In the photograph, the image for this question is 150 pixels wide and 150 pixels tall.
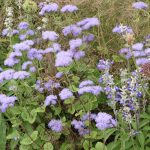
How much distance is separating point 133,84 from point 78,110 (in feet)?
1.76

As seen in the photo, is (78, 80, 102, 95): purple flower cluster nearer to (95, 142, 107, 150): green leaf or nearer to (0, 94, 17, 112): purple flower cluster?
(95, 142, 107, 150): green leaf

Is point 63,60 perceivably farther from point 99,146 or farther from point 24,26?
point 24,26

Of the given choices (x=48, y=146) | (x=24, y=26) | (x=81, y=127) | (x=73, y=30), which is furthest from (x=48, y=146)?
(x=24, y=26)

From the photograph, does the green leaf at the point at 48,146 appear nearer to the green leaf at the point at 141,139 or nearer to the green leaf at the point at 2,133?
the green leaf at the point at 2,133

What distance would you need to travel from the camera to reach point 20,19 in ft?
13.1

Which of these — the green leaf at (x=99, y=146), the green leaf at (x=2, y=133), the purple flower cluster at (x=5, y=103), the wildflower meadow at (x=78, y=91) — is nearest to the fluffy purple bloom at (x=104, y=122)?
the wildflower meadow at (x=78, y=91)

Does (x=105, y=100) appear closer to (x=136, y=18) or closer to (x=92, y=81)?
(x=92, y=81)

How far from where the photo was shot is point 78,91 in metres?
2.62

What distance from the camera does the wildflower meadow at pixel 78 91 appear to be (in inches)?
99.4

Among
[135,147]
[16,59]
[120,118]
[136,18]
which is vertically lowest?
[135,147]

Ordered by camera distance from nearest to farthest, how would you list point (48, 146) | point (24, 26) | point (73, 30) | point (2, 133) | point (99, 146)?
point (99, 146) → point (48, 146) → point (2, 133) → point (73, 30) → point (24, 26)

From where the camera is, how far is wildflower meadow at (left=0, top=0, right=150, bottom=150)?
99.4 inches

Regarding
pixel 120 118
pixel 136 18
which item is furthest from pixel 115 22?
pixel 120 118

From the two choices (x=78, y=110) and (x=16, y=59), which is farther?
(x=16, y=59)
